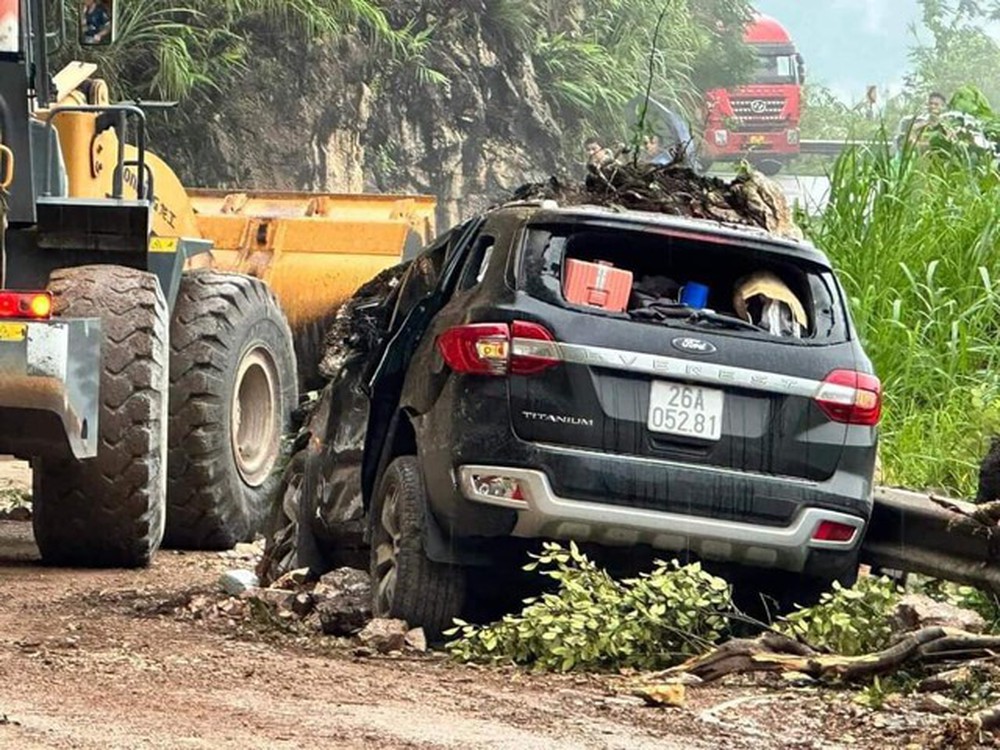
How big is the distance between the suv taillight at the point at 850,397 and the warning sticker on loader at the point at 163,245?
4213 millimetres

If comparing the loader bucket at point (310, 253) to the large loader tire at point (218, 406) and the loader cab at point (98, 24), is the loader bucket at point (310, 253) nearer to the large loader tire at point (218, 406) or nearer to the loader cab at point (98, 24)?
the large loader tire at point (218, 406)

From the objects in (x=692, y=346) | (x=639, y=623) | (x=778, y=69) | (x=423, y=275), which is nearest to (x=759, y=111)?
(x=778, y=69)

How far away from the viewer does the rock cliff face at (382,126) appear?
28.3 metres

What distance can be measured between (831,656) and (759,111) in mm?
40030

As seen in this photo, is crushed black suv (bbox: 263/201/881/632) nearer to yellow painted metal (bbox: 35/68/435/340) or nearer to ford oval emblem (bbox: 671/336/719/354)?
ford oval emblem (bbox: 671/336/719/354)

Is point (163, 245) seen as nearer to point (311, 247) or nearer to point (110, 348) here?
point (110, 348)

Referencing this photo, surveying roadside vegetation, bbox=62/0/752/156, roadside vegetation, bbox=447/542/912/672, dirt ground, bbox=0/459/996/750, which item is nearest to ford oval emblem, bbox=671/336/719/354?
roadside vegetation, bbox=447/542/912/672

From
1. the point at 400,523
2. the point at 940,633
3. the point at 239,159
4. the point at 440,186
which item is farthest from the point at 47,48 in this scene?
the point at 440,186

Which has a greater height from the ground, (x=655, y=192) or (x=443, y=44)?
(x=443, y=44)

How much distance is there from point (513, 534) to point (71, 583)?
113 inches

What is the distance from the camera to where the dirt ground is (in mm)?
6293

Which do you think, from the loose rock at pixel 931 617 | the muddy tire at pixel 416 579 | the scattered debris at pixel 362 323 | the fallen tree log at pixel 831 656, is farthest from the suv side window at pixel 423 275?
the loose rock at pixel 931 617

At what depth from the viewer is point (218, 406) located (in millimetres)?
11953

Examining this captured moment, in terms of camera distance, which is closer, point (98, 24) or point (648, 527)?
point (648, 527)
